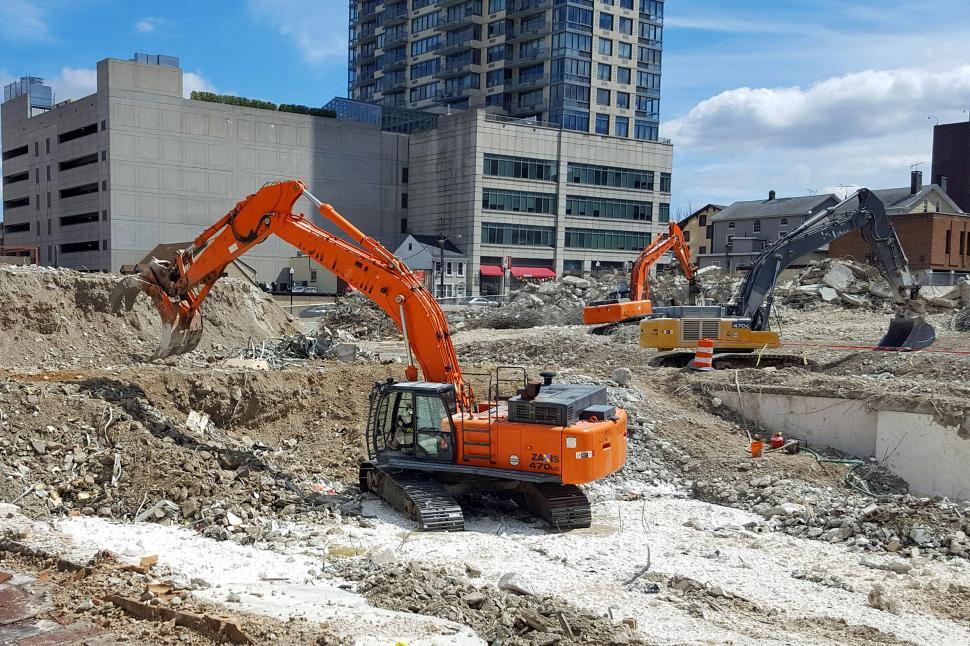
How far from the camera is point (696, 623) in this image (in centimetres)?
901

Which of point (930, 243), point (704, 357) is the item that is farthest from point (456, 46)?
point (704, 357)

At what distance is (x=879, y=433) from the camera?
16.4 metres

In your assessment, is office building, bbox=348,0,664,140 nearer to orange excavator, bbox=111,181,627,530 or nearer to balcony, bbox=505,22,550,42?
balcony, bbox=505,22,550,42

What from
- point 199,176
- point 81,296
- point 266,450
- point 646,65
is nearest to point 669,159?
point 646,65

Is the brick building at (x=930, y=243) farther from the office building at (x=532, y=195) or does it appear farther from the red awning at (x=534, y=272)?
the red awning at (x=534, y=272)

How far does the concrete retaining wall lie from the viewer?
15.1 m

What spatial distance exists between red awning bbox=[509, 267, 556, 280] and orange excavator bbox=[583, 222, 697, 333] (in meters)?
39.2

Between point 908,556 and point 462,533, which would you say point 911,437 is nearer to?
point 908,556

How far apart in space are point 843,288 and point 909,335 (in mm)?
16120

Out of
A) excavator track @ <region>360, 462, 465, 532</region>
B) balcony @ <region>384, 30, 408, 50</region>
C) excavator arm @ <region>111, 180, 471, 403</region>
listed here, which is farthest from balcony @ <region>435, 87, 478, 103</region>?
excavator track @ <region>360, 462, 465, 532</region>

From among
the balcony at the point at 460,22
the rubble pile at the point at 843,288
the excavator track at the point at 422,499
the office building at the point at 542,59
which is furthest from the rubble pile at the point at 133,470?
the balcony at the point at 460,22

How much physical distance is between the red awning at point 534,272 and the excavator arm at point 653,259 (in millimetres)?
39940

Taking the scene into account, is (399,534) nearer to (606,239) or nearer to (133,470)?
(133,470)

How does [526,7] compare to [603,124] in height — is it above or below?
above
